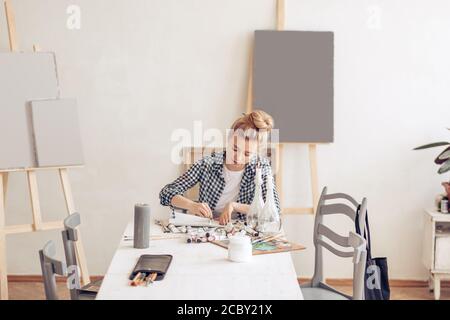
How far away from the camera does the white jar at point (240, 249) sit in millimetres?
2162

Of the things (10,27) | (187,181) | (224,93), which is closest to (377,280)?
(187,181)

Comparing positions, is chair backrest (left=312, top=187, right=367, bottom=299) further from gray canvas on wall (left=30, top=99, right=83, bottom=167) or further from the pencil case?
gray canvas on wall (left=30, top=99, right=83, bottom=167)

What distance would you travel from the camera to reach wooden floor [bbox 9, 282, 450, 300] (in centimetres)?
379

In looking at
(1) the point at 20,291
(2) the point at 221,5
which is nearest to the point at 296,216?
(2) the point at 221,5

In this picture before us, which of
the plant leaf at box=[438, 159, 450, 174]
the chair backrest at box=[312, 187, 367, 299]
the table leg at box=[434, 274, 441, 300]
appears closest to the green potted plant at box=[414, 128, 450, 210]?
the plant leaf at box=[438, 159, 450, 174]

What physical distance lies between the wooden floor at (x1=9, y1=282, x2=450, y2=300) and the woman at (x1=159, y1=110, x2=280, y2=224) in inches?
47.1

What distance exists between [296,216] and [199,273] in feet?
6.61

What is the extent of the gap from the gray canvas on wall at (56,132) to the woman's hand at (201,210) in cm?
99

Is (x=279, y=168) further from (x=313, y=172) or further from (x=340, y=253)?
(x=340, y=253)

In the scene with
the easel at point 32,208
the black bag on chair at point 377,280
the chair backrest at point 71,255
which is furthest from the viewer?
the easel at point 32,208

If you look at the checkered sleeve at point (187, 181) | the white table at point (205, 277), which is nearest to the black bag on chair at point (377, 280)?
the white table at point (205, 277)

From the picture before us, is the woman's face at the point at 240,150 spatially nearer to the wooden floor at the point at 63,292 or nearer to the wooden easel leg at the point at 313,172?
the wooden easel leg at the point at 313,172

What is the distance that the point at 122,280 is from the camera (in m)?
1.97
